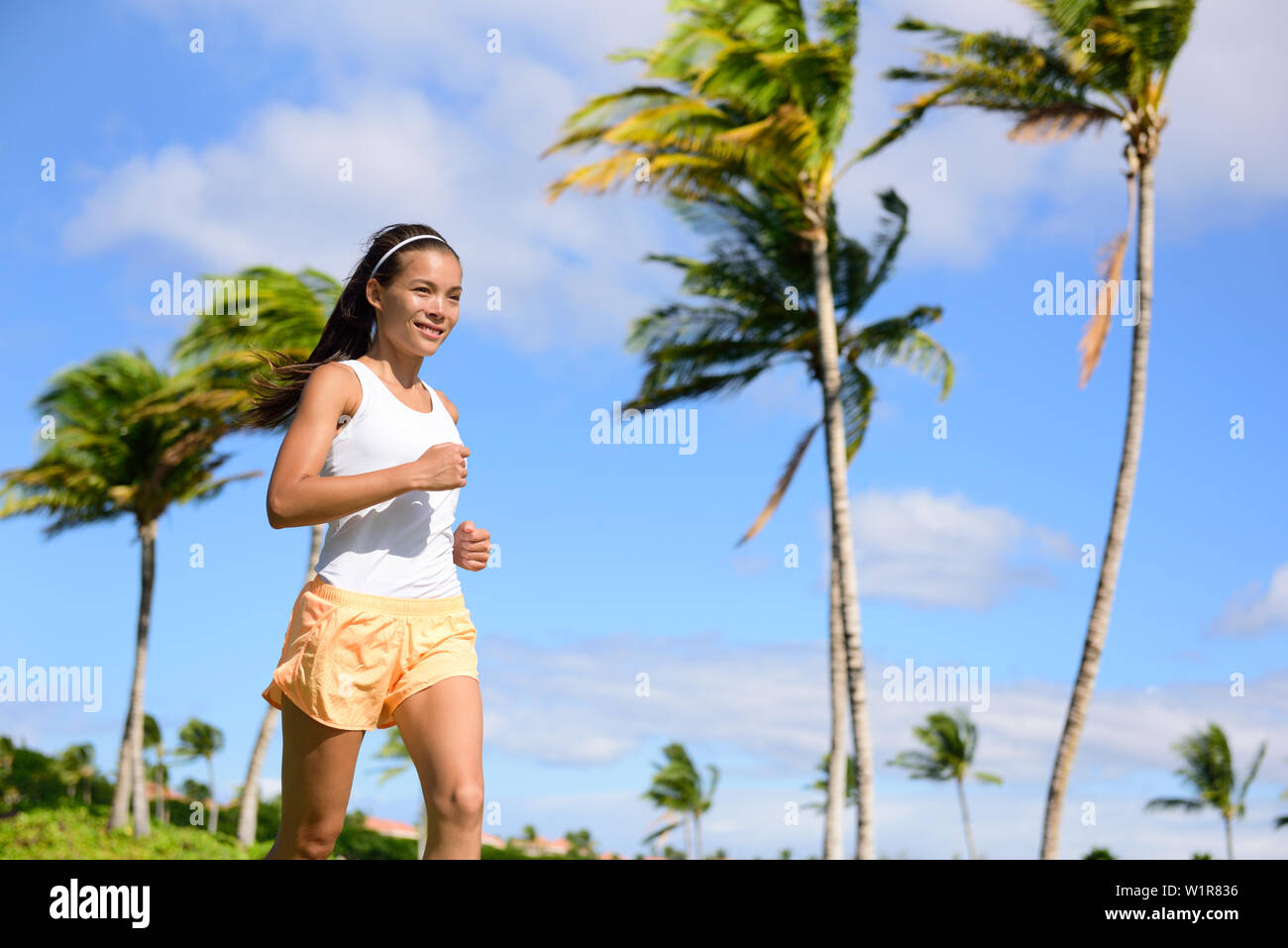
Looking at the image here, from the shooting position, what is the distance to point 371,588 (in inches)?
106

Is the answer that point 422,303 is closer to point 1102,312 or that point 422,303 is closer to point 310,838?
point 310,838

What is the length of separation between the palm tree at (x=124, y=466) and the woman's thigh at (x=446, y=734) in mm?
19281

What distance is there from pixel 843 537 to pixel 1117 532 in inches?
133

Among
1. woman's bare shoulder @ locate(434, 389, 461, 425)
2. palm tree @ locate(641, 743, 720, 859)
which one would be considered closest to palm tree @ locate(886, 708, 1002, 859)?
palm tree @ locate(641, 743, 720, 859)

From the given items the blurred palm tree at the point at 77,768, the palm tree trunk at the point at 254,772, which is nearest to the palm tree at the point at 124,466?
the palm tree trunk at the point at 254,772

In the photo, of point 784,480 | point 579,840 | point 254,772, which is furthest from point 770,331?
point 579,840

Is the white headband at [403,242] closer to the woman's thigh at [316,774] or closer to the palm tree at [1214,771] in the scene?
the woman's thigh at [316,774]

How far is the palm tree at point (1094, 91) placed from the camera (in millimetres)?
13070

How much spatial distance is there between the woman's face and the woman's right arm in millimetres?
256

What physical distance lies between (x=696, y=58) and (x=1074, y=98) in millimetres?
4578

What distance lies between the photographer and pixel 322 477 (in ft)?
8.43

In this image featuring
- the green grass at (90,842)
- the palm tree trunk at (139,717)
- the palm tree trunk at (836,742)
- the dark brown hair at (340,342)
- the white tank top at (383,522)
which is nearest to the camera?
the white tank top at (383,522)

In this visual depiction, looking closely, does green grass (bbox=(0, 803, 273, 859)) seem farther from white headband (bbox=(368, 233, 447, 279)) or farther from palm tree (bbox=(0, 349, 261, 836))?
white headband (bbox=(368, 233, 447, 279))

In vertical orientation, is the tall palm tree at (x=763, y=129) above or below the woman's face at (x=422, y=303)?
above
